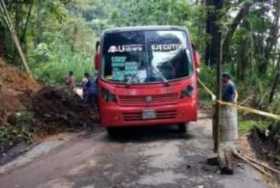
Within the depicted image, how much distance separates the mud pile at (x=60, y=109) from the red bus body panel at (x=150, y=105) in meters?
3.43

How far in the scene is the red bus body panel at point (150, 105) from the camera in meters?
14.0

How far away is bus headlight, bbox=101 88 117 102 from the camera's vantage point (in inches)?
554

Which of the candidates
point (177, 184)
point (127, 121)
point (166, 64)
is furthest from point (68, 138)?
point (177, 184)

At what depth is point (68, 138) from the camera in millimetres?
15695

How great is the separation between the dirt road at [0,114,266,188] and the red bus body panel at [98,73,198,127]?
1.59 ft

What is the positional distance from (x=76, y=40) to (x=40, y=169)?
42197 mm

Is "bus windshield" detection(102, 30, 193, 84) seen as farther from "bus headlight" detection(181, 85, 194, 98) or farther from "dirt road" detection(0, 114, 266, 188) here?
"dirt road" detection(0, 114, 266, 188)

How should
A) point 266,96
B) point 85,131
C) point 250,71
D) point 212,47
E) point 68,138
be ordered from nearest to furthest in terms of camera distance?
1. point 68,138
2. point 85,131
3. point 266,96
4. point 250,71
5. point 212,47

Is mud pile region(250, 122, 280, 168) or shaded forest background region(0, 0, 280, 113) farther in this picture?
shaded forest background region(0, 0, 280, 113)

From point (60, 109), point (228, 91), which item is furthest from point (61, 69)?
point (228, 91)

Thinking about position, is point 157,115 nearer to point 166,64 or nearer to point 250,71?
point 166,64

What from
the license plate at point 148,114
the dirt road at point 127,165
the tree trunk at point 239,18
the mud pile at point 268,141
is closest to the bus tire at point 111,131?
the dirt road at point 127,165

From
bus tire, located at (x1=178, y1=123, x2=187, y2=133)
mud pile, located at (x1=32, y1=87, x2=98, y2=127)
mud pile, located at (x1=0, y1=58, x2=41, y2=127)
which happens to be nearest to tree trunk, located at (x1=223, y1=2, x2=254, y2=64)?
mud pile, located at (x1=32, y1=87, x2=98, y2=127)

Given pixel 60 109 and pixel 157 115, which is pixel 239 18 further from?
pixel 157 115
